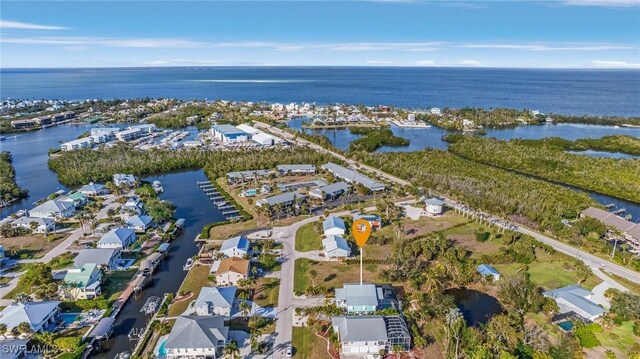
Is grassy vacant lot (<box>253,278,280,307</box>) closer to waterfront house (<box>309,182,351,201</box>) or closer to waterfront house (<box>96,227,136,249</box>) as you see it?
waterfront house (<box>96,227,136,249</box>)

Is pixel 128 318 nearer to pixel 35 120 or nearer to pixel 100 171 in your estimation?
pixel 100 171

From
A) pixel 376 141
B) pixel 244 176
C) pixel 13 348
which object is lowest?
pixel 13 348

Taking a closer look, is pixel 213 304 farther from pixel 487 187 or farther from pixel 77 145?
pixel 77 145

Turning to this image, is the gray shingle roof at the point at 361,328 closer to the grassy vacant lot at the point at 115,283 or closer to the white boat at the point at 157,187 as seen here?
the grassy vacant lot at the point at 115,283

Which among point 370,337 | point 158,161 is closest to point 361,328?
point 370,337

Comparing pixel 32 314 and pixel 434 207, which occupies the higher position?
pixel 434 207

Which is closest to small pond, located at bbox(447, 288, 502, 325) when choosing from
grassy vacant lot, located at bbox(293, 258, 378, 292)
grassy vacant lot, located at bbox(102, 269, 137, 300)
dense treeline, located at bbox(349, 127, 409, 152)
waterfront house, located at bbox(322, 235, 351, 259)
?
grassy vacant lot, located at bbox(293, 258, 378, 292)
